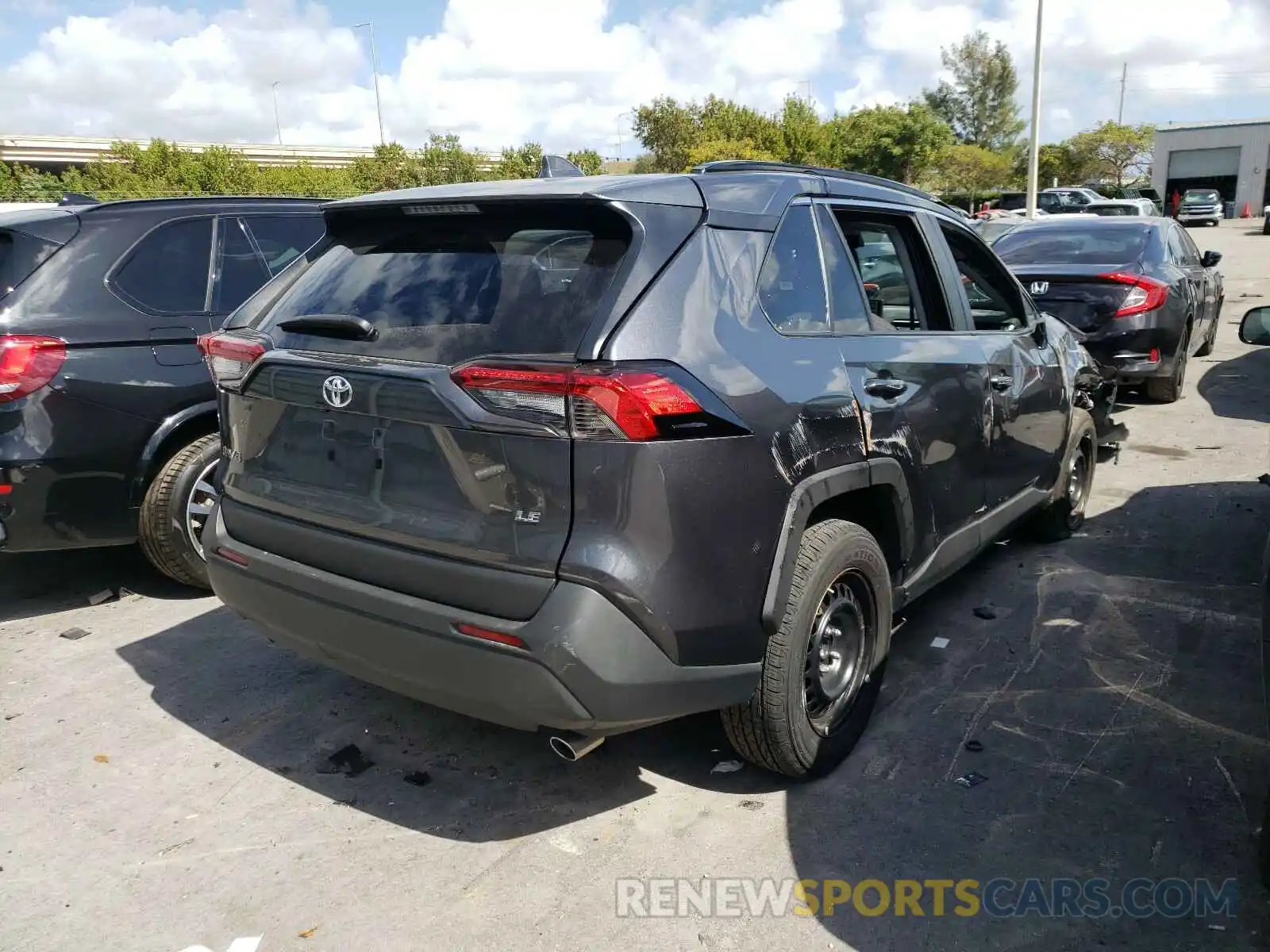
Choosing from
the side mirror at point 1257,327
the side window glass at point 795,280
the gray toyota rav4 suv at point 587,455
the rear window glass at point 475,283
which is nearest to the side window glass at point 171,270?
the gray toyota rav4 suv at point 587,455

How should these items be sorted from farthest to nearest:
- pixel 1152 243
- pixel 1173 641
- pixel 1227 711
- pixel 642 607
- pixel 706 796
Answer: pixel 1152 243, pixel 1173 641, pixel 1227 711, pixel 706 796, pixel 642 607

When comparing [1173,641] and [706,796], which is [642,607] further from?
[1173,641]

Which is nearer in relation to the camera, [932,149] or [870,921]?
[870,921]

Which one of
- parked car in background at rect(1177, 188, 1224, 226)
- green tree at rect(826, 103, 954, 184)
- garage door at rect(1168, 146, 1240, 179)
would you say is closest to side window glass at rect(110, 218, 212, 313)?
green tree at rect(826, 103, 954, 184)

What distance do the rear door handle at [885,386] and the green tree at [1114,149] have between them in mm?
69978

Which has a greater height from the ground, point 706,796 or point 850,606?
point 850,606

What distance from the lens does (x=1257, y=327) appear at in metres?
4.25

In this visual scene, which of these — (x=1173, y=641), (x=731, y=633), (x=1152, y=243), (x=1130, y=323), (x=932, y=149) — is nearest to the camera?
(x=731, y=633)

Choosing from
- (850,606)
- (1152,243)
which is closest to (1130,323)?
(1152,243)

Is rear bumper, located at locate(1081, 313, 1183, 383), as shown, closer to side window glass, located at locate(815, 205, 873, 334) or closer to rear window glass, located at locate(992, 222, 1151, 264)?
rear window glass, located at locate(992, 222, 1151, 264)

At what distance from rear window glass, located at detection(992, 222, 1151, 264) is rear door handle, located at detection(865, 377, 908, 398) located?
579cm

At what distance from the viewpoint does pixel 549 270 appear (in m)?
2.72

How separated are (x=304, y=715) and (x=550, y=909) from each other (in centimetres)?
153

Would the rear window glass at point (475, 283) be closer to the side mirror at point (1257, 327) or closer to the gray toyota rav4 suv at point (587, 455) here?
the gray toyota rav4 suv at point (587, 455)
